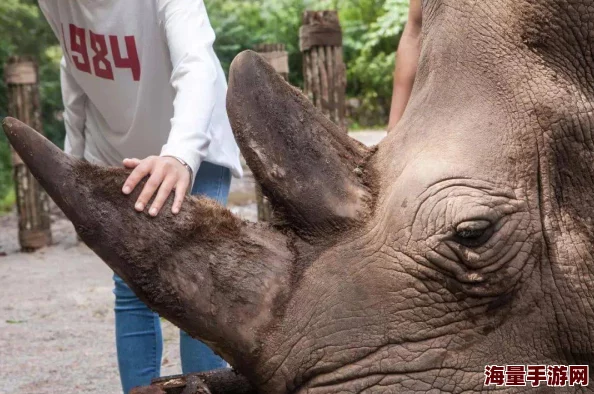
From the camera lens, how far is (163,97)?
3.36 metres

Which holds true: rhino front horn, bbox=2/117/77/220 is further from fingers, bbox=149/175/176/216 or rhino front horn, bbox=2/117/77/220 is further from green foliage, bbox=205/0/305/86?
green foliage, bbox=205/0/305/86

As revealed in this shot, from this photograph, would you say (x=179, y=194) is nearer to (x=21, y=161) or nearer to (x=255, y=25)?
(x=21, y=161)

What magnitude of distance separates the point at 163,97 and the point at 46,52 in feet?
37.8

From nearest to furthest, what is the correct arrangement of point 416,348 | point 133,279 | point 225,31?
point 133,279 < point 416,348 < point 225,31

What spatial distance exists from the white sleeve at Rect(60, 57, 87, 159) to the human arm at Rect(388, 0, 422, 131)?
Answer: 1219 mm

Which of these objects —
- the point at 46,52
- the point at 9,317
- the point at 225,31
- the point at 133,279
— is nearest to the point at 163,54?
the point at 133,279

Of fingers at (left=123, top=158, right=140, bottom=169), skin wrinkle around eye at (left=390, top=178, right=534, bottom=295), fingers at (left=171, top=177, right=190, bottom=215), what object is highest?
fingers at (left=123, top=158, right=140, bottom=169)

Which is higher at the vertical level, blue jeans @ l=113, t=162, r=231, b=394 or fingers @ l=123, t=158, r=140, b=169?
fingers @ l=123, t=158, r=140, b=169

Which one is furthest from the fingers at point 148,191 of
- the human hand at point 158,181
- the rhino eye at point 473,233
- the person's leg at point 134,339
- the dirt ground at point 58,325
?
the dirt ground at point 58,325

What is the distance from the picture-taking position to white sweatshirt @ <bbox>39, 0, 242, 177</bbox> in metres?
2.97

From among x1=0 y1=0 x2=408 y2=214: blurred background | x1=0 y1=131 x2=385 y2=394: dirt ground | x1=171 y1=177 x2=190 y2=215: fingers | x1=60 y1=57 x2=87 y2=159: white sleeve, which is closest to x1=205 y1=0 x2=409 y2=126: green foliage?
x1=0 y1=0 x2=408 y2=214: blurred background

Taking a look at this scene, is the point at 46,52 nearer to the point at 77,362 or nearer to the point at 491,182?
the point at 77,362

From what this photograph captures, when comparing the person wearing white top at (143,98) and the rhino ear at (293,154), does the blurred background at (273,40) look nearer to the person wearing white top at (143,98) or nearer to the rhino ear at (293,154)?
the person wearing white top at (143,98)

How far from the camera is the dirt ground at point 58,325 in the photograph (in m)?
5.06
